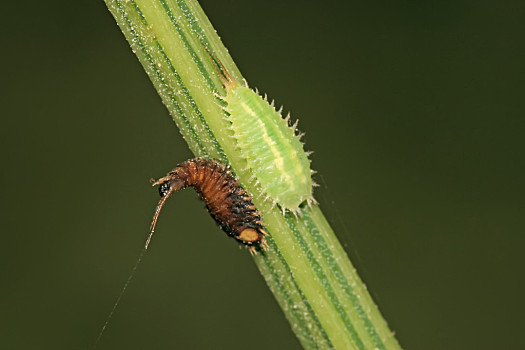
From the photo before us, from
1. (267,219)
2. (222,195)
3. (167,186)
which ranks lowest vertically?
(267,219)

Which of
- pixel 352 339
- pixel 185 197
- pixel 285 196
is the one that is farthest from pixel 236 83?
pixel 185 197

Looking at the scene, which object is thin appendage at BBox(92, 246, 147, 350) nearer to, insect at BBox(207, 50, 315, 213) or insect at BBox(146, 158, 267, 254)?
insect at BBox(146, 158, 267, 254)

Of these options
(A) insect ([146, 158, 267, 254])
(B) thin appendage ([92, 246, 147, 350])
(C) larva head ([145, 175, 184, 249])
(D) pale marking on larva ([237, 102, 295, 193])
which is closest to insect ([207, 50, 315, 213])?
(D) pale marking on larva ([237, 102, 295, 193])

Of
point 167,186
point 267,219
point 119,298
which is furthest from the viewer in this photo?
point 119,298

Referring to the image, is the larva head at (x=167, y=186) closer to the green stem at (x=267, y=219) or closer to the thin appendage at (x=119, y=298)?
the green stem at (x=267, y=219)

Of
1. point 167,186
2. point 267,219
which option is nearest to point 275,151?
point 267,219

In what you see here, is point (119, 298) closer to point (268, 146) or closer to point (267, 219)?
point (267, 219)

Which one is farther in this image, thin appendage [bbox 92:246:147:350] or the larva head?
thin appendage [bbox 92:246:147:350]
